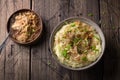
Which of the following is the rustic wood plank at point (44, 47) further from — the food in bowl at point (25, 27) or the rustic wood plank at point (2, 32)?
the rustic wood plank at point (2, 32)

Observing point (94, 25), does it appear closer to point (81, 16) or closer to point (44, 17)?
point (81, 16)

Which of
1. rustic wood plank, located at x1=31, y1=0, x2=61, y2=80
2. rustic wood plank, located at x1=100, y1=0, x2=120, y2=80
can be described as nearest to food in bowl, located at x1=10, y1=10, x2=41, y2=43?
rustic wood plank, located at x1=31, y1=0, x2=61, y2=80

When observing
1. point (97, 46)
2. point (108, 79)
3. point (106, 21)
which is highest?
point (106, 21)

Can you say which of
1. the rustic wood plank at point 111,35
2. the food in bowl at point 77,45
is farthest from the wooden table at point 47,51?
the food in bowl at point 77,45

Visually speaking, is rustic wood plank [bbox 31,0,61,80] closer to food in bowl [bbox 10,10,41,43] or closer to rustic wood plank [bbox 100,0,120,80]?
food in bowl [bbox 10,10,41,43]

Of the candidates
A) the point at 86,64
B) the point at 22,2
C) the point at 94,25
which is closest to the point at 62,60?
the point at 86,64

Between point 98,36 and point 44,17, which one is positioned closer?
point 98,36
